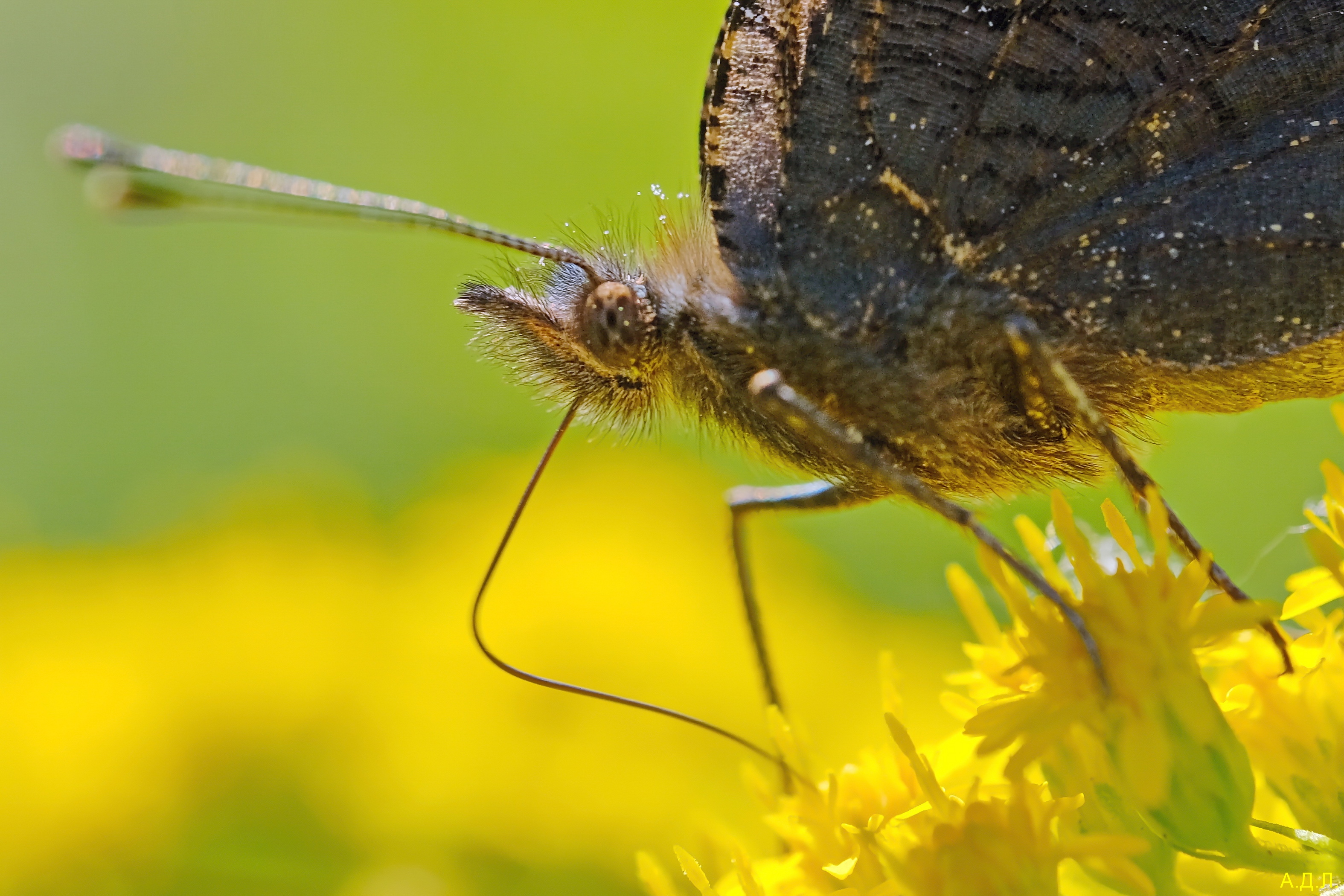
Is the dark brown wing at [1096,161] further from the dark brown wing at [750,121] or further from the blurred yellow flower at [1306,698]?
the blurred yellow flower at [1306,698]

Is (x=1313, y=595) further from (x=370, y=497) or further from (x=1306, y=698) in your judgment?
(x=370, y=497)

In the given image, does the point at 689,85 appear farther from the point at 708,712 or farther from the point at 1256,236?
the point at 1256,236

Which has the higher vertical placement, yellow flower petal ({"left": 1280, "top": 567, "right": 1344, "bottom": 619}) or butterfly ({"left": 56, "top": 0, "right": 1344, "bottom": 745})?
butterfly ({"left": 56, "top": 0, "right": 1344, "bottom": 745})

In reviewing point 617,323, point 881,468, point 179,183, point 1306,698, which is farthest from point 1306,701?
point 179,183

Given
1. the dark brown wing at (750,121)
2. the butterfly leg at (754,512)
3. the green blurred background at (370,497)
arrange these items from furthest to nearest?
the green blurred background at (370,497) → the butterfly leg at (754,512) → the dark brown wing at (750,121)

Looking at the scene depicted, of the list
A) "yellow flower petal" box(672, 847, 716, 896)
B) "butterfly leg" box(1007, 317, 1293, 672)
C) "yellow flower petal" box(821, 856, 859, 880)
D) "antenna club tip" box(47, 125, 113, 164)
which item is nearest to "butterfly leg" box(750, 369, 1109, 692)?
"butterfly leg" box(1007, 317, 1293, 672)

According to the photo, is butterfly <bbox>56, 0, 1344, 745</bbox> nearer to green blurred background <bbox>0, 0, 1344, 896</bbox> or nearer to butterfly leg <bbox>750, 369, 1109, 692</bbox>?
butterfly leg <bbox>750, 369, 1109, 692</bbox>

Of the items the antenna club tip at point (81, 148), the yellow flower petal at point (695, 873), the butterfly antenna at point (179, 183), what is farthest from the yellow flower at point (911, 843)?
the antenna club tip at point (81, 148)
